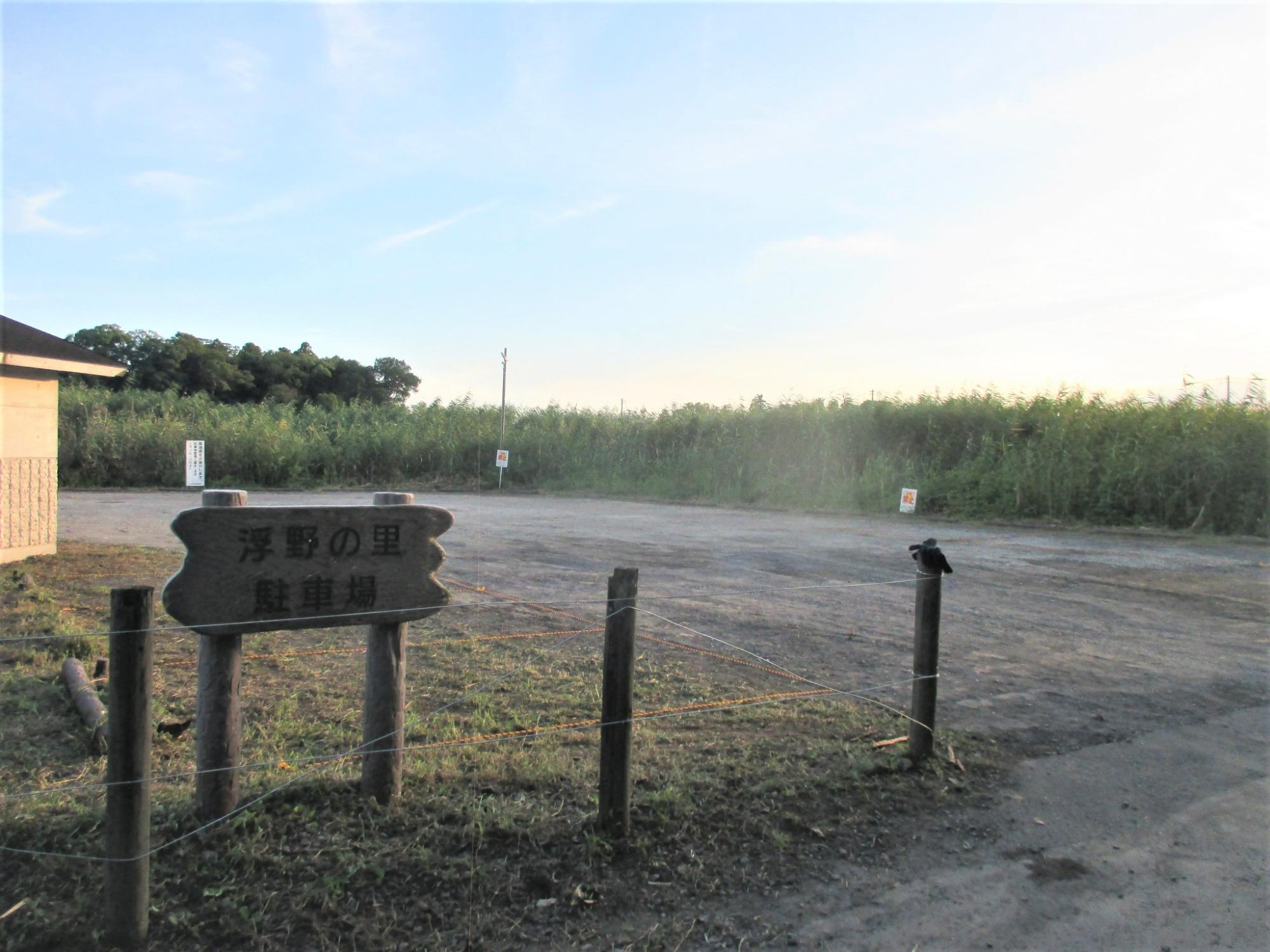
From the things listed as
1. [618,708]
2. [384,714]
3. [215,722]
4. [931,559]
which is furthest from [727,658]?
[215,722]

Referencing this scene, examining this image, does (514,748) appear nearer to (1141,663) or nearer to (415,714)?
(415,714)

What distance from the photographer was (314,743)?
14.1 ft

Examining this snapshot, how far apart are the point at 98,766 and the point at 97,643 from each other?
8.86 feet

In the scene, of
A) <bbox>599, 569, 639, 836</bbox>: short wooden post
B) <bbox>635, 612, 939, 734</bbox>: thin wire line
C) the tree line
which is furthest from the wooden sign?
the tree line

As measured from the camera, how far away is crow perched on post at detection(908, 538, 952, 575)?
424 centimetres

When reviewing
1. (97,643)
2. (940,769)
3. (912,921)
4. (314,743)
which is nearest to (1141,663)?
(940,769)

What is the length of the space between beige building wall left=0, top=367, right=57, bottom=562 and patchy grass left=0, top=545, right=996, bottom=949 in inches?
182

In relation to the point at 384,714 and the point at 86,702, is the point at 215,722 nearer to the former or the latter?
the point at 384,714

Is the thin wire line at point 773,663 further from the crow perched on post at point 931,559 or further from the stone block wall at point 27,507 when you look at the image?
the stone block wall at point 27,507

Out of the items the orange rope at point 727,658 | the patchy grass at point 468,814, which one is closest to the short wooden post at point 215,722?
the patchy grass at point 468,814

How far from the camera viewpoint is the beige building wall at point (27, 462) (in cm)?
950

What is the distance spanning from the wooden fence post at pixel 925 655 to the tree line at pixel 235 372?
40525mm

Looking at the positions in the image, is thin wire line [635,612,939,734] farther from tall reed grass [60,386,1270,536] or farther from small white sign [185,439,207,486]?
tall reed grass [60,386,1270,536]

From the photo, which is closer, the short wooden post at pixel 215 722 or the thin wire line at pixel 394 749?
the thin wire line at pixel 394 749
